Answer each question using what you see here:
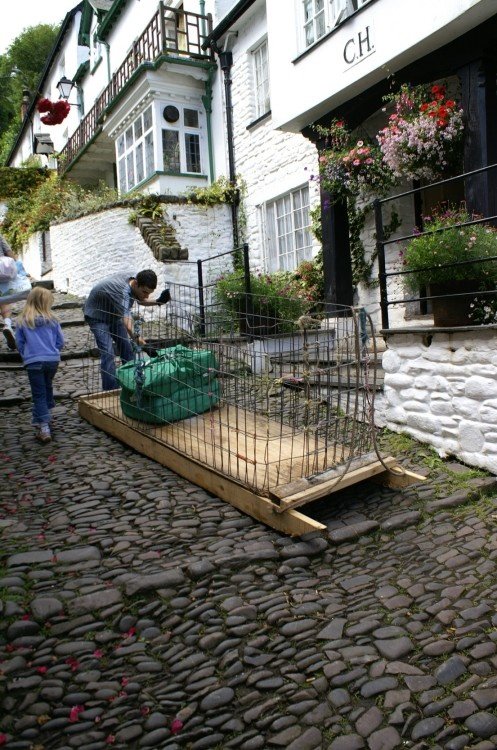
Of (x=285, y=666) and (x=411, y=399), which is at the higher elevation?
(x=411, y=399)

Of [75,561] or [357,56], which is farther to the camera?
[357,56]

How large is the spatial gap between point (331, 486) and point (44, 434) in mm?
2832

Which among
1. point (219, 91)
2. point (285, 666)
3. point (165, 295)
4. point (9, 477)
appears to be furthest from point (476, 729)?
point (219, 91)

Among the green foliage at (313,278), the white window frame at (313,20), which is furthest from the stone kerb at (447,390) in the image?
the white window frame at (313,20)

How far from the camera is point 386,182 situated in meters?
7.96

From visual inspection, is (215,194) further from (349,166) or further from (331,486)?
(331,486)

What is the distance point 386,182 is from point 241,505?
5.48 meters

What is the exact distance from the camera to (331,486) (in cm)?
389

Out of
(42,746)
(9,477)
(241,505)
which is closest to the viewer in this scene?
(42,746)

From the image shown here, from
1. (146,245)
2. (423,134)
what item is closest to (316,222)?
(423,134)

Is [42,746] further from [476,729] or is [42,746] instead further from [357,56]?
[357,56]

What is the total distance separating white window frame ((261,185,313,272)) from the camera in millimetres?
10781

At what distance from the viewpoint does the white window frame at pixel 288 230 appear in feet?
35.4

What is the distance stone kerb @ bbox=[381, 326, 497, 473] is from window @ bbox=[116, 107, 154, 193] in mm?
10627
